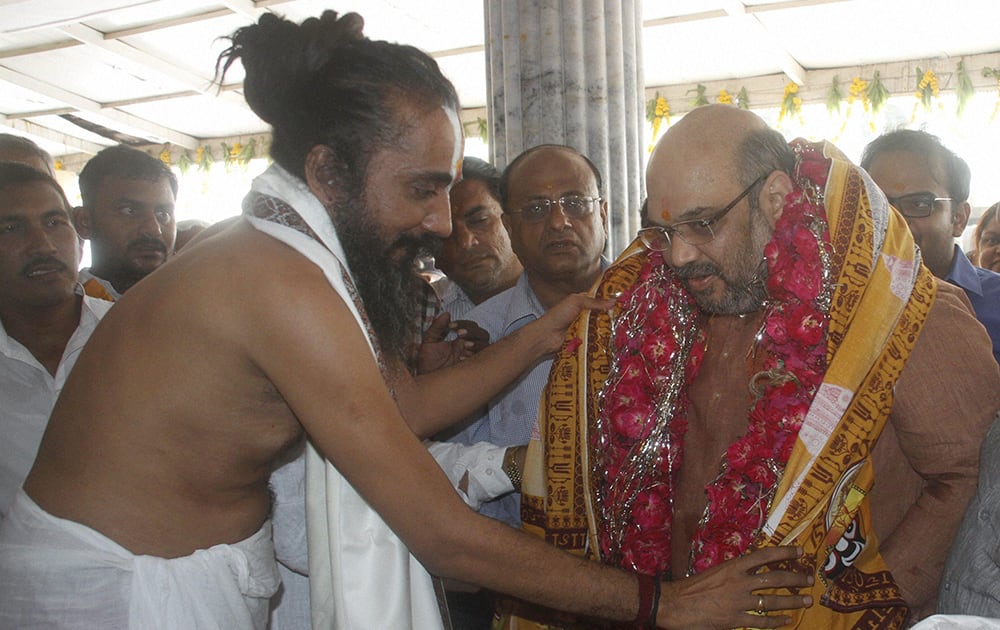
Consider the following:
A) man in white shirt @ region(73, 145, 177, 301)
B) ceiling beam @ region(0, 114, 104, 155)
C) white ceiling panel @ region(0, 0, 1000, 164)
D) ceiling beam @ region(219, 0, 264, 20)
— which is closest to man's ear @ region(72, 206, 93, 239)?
man in white shirt @ region(73, 145, 177, 301)

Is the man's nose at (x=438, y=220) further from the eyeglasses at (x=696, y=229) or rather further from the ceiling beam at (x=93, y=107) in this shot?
the ceiling beam at (x=93, y=107)

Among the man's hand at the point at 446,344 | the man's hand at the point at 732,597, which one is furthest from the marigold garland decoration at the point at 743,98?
the man's hand at the point at 732,597

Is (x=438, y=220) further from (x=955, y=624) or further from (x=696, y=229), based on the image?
(x=955, y=624)

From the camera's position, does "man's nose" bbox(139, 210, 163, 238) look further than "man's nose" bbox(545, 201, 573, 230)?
Yes

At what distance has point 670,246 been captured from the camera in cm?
255

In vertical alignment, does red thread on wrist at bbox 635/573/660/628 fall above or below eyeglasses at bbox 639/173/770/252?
below

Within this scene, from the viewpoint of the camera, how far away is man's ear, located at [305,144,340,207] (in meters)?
2.33

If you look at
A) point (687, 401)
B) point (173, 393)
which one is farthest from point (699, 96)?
point (173, 393)

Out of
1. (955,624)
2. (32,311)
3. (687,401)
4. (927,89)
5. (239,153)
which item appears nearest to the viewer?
(955,624)

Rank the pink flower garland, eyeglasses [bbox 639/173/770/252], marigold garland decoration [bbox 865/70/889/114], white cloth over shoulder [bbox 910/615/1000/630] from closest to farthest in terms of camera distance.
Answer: white cloth over shoulder [bbox 910/615/1000/630] < the pink flower garland < eyeglasses [bbox 639/173/770/252] < marigold garland decoration [bbox 865/70/889/114]

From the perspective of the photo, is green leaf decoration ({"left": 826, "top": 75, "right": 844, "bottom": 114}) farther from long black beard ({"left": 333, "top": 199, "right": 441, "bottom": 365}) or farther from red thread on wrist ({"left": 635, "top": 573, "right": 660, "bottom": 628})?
red thread on wrist ({"left": 635, "top": 573, "right": 660, "bottom": 628})

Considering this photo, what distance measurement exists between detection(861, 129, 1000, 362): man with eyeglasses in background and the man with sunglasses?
Result: 3.53ft

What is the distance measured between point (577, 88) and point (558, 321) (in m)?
1.98

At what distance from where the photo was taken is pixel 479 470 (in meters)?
2.98
